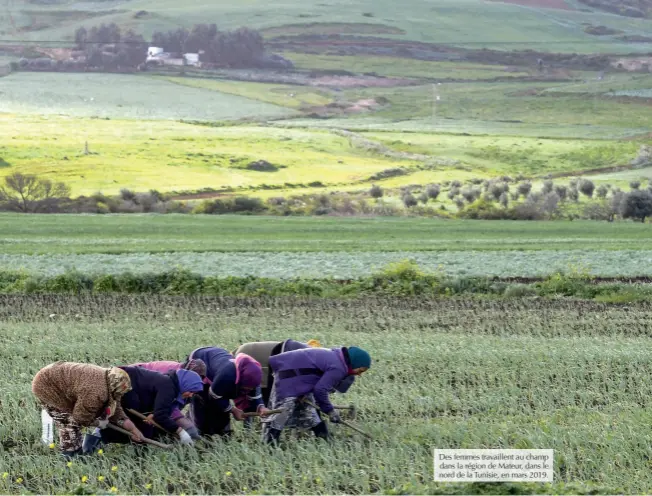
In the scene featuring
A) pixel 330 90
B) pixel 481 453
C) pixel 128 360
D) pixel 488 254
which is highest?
pixel 481 453

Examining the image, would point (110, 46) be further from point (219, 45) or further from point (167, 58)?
point (219, 45)

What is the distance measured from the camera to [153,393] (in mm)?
12047

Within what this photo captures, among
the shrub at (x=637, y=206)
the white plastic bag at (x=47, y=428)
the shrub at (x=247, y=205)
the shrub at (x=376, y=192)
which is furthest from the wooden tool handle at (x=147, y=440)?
the shrub at (x=376, y=192)

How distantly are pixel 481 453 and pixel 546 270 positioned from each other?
20.5 meters

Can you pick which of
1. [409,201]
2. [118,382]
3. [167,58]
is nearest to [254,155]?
[409,201]

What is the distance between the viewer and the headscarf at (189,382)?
1198 cm

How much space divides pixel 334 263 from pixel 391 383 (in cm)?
1663

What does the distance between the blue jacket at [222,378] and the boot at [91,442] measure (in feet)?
4.39

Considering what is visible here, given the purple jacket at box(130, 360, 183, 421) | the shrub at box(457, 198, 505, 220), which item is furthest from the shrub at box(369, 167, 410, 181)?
the purple jacket at box(130, 360, 183, 421)

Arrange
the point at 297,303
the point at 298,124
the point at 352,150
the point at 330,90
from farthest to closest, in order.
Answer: the point at 330,90 < the point at 298,124 < the point at 352,150 < the point at 297,303

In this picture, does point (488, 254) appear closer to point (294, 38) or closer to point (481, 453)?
point (481, 453)

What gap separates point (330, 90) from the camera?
468 ft

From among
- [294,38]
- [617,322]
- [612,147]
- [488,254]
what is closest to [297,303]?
[617,322]

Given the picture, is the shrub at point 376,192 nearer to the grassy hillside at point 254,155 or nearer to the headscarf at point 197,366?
the grassy hillside at point 254,155
